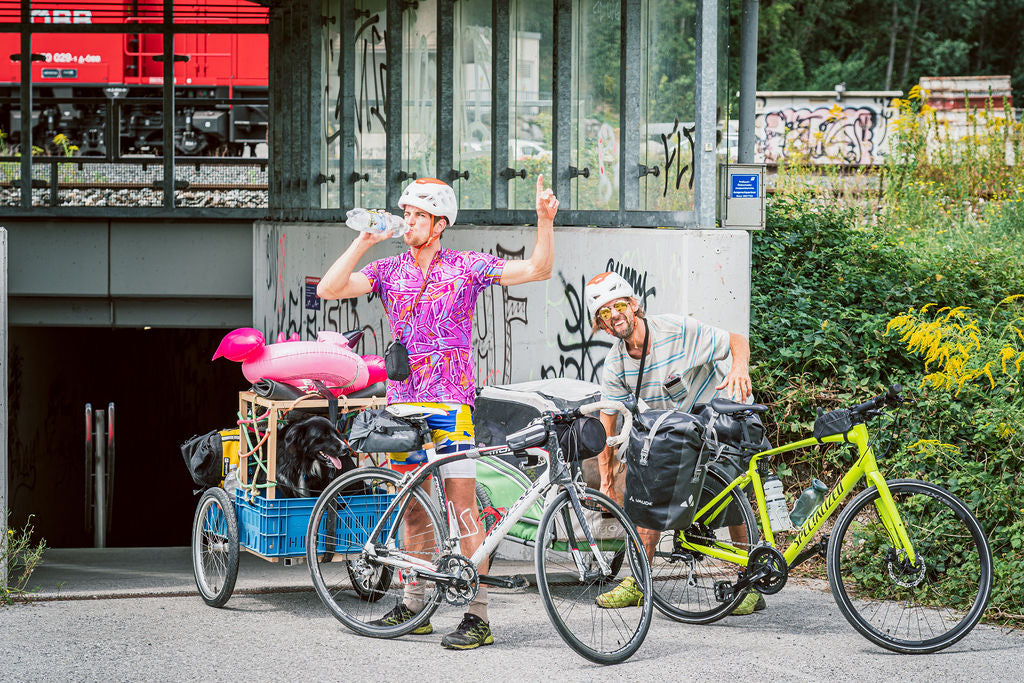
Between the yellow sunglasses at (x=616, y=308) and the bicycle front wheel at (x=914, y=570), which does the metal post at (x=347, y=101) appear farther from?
the bicycle front wheel at (x=914, y=570)

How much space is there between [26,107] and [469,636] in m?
10.7

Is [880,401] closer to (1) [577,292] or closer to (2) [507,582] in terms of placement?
(2) [507,582]

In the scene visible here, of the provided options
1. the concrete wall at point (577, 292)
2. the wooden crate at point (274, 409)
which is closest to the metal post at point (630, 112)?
the concrete wall at point (577, 292)

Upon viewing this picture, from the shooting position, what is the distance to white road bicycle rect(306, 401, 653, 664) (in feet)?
18.3

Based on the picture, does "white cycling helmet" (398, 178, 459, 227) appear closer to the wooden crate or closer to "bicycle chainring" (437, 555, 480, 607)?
the wooden crate

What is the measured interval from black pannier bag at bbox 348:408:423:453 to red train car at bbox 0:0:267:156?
31.8 ft

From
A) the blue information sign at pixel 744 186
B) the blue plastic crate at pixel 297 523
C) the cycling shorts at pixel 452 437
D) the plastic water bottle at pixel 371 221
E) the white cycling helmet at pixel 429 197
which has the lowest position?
the blue plastic crate at pixel 297 523

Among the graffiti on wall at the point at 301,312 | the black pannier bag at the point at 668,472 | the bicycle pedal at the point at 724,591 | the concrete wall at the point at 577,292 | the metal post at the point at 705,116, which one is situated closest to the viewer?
the black pannier bag at the point at 668,472

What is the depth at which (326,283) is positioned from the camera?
593cm

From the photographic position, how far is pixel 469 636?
5797mm

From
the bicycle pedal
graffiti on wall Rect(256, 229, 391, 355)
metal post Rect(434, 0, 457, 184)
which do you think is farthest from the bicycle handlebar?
metal post Rect(434, 0, 457, 184)

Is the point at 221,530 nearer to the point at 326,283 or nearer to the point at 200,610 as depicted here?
the point at 200,610

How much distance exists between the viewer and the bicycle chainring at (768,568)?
5.96 metres

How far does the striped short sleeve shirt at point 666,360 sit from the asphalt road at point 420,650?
1.11m
